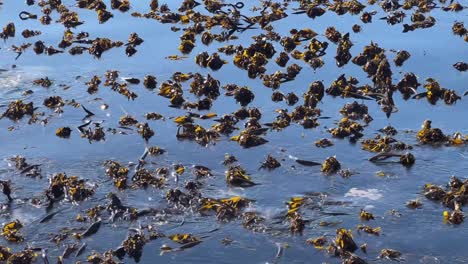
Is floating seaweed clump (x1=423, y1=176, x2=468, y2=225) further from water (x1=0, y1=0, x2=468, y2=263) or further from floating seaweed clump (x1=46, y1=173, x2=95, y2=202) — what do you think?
floating seaweed clump (x1=46, y1=173, x2=95, y2=202)

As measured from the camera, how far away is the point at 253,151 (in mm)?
11492

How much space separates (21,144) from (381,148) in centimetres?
585

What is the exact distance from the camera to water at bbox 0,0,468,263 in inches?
355

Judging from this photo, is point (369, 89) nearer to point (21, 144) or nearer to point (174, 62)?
point (174, 62)

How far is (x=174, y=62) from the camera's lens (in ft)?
49.6

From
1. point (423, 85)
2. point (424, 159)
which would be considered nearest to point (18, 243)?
point (424, 159)

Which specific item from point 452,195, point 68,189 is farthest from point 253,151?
point 452,195

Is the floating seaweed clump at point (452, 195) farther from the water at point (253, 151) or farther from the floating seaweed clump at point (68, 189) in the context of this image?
the floating seaweed clump at point (68, 189)

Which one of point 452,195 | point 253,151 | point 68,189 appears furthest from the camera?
point 253,151

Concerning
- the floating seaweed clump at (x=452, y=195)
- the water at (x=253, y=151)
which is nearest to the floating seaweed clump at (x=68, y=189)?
the water at (x=253, y=151)

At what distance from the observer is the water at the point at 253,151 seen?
9.02 metres

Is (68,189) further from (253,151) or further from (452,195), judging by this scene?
(452,195)

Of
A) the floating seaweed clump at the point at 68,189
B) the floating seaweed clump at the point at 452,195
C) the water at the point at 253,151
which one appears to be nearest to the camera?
the water at the point at 253,151

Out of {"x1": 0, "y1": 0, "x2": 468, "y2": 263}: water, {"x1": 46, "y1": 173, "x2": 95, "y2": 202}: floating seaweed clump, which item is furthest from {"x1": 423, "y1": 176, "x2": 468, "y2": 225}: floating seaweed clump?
{"x1": 46, "y1": 173, "x2": 95, "y2": 202}: floating seaweed clump
